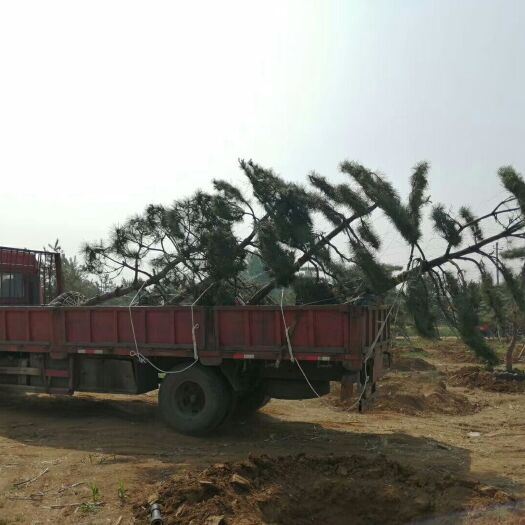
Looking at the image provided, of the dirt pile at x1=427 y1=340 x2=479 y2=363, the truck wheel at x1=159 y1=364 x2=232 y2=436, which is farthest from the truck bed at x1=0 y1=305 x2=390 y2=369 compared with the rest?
the dirt pile at x1=427 y1=340 x2=479 y2=363

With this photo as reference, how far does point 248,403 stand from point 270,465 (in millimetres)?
3201

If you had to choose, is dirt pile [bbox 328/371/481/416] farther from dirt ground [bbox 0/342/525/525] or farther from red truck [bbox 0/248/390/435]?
red truck [bbox 0/248/390/435]

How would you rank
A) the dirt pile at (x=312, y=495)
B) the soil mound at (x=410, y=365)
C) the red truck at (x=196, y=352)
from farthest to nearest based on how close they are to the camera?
the soil mound at (x=410, y=365), the red truck at (x=196, y=352), the dirt pile at (x=312, y=495)

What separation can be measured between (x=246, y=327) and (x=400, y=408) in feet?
13.7

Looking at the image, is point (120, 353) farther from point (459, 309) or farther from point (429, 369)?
point (429, 369)

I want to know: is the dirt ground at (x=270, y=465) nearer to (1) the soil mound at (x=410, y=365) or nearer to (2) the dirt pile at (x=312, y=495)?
(2) the dirt pile at (x=312, y=495)

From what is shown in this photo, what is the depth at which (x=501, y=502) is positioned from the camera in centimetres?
504

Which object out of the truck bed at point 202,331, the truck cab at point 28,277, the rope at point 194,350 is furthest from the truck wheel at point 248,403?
the truck cab at point 28,277

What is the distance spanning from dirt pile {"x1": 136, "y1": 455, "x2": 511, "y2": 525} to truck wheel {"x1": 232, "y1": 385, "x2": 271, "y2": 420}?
2.98 m

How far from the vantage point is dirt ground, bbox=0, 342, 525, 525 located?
5.00 meters

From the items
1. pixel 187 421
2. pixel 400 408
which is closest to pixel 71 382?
pixel 187 421

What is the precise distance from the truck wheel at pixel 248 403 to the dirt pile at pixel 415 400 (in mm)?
1925

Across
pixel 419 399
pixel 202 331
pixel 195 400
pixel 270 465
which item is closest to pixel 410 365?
pixel 419 399

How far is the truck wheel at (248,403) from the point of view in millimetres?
8891
